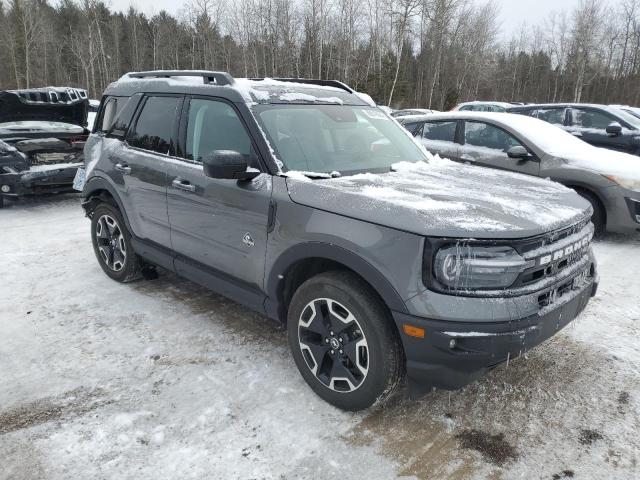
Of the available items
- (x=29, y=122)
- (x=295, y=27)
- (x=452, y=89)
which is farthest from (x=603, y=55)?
(x=29, y=122)

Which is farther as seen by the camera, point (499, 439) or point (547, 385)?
point (547, 385)

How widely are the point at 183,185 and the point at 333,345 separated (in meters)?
1.67

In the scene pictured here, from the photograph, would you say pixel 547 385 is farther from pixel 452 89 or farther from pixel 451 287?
pixel 452 89

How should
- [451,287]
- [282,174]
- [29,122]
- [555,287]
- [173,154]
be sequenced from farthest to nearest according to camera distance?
[29,122] < [173,154] < [282,174] < [555,287] < [451,287]

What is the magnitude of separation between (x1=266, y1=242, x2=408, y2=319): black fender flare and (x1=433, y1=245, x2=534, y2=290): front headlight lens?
24 cm

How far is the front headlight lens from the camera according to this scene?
2.23 meters

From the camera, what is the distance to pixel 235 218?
3.14 meters

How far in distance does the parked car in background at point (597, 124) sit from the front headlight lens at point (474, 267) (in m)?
8.89

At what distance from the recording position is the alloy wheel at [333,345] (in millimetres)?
2582

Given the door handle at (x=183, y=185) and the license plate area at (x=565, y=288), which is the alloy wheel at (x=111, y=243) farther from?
the license plate area at (x=565, y=288)

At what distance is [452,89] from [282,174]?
5096cm

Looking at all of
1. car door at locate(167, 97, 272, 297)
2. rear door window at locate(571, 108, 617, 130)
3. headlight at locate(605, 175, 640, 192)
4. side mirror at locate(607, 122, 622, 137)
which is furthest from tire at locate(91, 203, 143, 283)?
rear door window at locate(571, 108, 617, 130)

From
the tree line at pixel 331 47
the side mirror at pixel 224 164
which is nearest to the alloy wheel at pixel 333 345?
the side mirror at pixel 224 164

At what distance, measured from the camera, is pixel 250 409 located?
276cm
